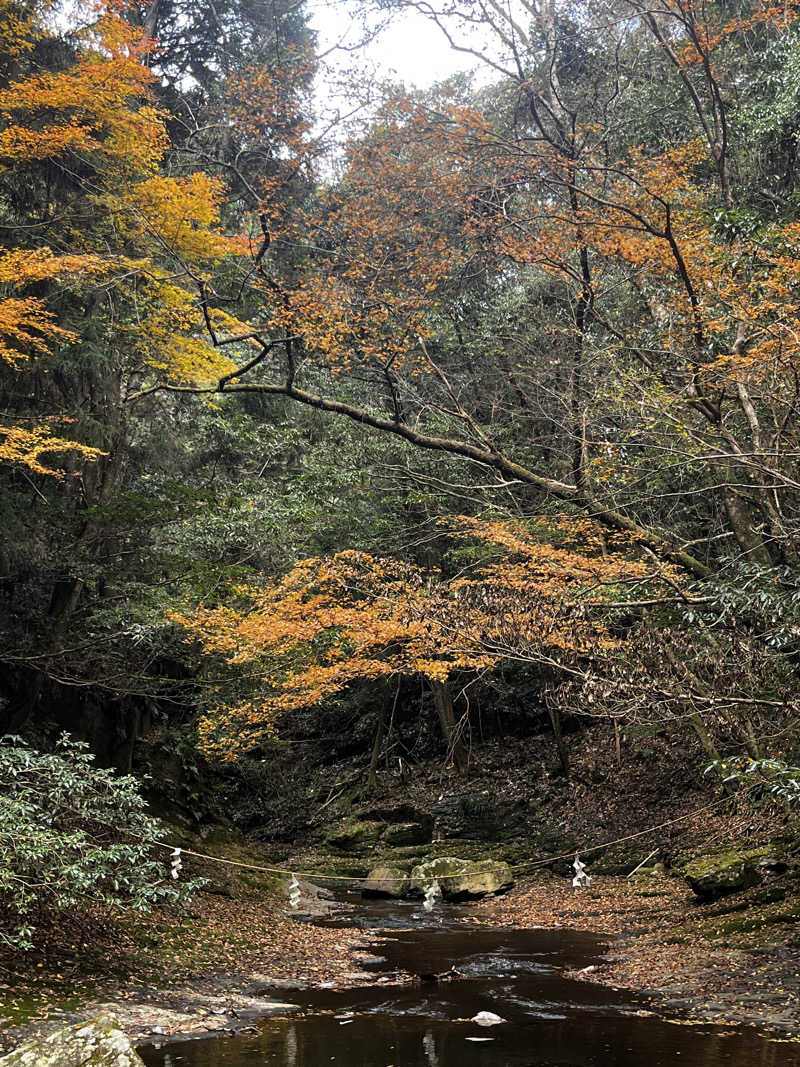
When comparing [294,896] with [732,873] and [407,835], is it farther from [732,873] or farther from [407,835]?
[732,873]

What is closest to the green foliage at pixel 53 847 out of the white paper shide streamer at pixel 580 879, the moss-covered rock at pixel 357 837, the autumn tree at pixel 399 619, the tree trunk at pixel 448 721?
the autumn tree at pixel 399 619

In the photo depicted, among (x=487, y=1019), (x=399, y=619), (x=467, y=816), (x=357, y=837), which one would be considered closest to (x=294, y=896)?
(x=399, y=619)

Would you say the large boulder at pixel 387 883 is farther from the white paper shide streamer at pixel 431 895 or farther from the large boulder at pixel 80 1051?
the large boulder at pixel 80 1051

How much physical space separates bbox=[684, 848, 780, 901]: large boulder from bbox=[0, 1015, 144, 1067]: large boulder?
8555 millimetres

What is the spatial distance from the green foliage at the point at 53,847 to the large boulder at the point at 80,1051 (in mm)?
2491

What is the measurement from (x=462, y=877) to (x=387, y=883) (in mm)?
1479

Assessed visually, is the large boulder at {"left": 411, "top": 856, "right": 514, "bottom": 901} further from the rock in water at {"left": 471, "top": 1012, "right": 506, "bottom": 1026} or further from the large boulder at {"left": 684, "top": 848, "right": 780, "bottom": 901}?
the rock in water at {"left": 471, "top": 1012, "right": 506, "bottom": 1026}

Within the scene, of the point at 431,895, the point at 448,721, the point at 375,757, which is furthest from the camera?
the point at 375,757

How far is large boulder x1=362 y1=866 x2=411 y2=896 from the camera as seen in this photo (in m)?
14.9

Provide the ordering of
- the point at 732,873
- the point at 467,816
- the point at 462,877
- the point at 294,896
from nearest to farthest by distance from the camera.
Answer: the point at 732,873, the point at 294,896, the point at 462,877, the point at 467,816

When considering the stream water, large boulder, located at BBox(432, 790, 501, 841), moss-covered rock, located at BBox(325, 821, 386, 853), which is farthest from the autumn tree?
large boulder, located at BBox(432, 790, 501, 841)

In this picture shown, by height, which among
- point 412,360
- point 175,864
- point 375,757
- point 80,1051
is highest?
point 412,360

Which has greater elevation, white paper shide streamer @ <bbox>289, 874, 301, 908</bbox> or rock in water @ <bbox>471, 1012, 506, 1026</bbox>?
rock in water @ <bbox>471, 1012, 506, 1026</bbox>

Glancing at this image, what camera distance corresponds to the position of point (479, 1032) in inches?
256
